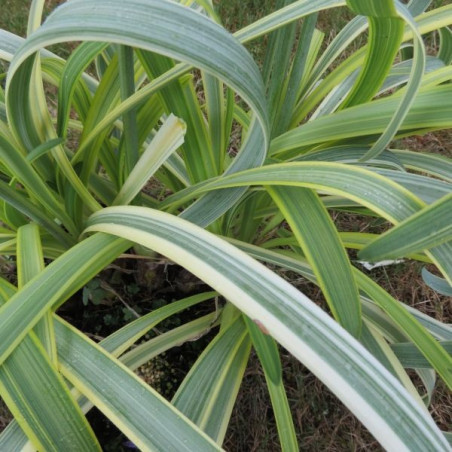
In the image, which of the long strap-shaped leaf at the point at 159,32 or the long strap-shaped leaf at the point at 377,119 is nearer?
the long strap-shaped leaf at the point at 159,32

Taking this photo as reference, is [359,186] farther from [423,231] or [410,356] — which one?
[410,356]

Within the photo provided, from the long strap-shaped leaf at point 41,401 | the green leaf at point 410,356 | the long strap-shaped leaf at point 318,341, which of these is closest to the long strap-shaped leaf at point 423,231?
the long strap-shaped leaf at point 318,341

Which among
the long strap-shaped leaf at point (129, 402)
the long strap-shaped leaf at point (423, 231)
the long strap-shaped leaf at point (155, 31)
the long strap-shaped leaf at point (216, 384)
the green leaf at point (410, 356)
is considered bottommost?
the long strap-shaped leaf at point (129, 402)

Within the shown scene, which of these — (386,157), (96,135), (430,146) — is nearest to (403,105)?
(386,157)

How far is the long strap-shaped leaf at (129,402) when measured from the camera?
16.3 inches

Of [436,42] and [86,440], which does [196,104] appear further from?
[436,42]

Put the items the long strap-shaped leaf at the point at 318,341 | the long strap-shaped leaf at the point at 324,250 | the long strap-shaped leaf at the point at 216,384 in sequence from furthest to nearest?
the long strap-shaped leaf at the point at 216,384 < the long strap-shaped leaf at the point at 324,250 < the long strap-shaped leaf at the point at 318,341

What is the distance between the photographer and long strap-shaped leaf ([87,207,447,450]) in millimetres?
347

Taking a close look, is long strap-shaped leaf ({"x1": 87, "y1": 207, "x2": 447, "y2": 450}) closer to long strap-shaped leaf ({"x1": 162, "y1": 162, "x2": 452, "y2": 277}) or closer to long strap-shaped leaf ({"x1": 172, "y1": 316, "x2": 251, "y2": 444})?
long strap-shaped leaf ({"x1": 162, "y1": 162, "x2": 452, "y2": 277})

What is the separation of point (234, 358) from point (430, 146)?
920 millimetres

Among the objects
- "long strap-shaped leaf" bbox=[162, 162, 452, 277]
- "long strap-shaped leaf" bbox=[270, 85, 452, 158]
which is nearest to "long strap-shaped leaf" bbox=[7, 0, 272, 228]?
"long strap-shaped leaf" bbox=[162, 162, 452, 277]

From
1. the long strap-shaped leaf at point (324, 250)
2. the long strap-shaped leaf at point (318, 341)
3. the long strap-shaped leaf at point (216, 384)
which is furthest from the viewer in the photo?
the long strap-shaped leaf at point (216, 384)

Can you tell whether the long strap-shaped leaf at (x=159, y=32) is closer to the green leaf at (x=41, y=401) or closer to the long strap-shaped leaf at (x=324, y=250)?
the long strap-shaped leaf at (x=324, y=250)

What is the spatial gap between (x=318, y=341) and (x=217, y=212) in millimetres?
260
